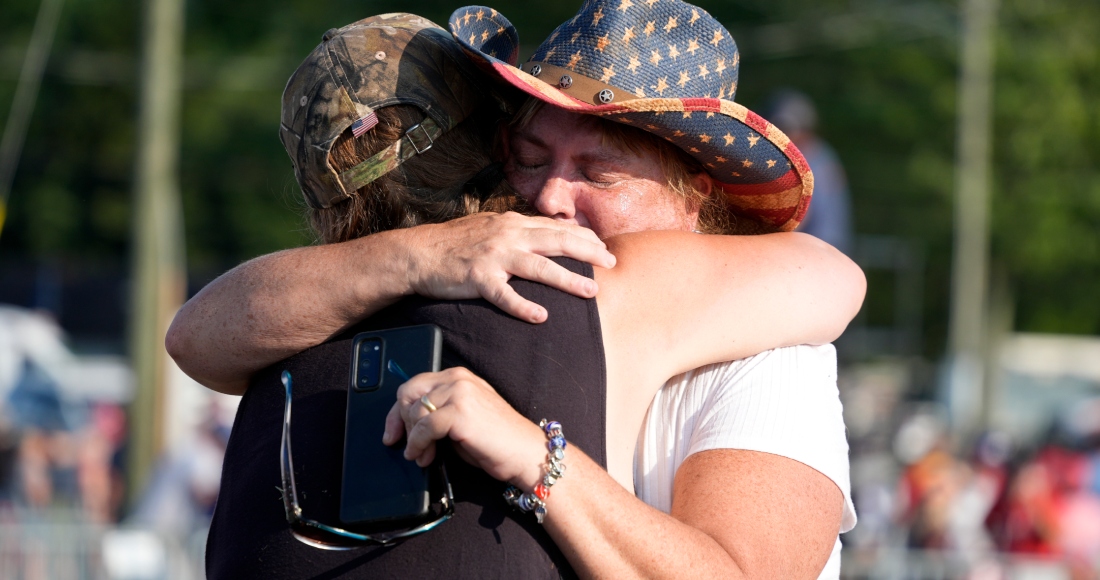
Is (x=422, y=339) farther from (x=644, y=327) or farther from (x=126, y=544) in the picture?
(x=126, y=544)

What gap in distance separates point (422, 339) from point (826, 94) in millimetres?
27945

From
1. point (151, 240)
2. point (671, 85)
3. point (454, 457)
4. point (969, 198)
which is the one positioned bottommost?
point (969, 198)

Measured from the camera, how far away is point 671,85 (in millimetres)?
2166

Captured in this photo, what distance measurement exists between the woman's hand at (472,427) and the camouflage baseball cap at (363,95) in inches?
20.0

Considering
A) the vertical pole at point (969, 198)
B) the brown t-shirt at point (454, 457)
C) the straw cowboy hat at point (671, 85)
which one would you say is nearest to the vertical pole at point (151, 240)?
the straw cowboy hat at point (671, 85)

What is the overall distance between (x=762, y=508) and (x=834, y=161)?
543 inches

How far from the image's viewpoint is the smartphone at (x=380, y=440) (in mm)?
1646

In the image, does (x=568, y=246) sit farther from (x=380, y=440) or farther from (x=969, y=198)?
(x=969, y=198)

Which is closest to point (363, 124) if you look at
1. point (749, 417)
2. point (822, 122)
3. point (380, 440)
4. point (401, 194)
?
point (401, 194)

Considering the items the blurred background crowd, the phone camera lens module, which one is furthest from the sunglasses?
the blurred background crowd

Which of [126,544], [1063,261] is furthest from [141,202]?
[1063,261]

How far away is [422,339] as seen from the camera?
5.65 feet

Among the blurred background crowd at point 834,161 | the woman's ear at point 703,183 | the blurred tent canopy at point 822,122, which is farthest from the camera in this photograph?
the blurred tent canopy at point 822,122

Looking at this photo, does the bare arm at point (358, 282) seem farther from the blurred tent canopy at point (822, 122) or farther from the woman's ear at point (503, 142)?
the blurred tent canopy at point (822, 122)
